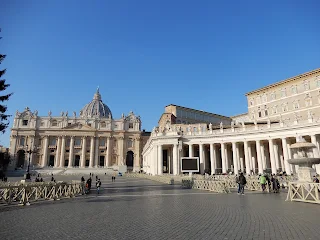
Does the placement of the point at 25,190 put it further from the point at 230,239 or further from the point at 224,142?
the point at 224,142

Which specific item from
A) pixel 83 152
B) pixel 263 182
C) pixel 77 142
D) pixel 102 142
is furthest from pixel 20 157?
pixel 263 182

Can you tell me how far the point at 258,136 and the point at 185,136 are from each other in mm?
14072

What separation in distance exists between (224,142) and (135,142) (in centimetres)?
6325

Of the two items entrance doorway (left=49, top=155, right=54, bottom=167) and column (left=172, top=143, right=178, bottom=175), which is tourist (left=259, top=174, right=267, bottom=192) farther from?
entrance doorway (left=49, top=155, right=54, bottom=167)

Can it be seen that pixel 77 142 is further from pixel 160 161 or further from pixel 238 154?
pixel 238 154

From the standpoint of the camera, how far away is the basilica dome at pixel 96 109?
124600 mm

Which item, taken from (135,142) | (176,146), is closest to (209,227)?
(176,146)

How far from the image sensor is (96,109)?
414 feet

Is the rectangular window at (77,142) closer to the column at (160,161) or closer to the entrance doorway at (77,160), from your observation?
the entrance doorway at (77,160)

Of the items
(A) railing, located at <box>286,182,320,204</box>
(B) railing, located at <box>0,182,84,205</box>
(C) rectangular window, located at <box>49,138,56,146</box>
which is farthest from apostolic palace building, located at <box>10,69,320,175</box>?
(A) railing, located at <box>286,182,320,204</box>

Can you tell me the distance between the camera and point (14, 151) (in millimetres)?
87188

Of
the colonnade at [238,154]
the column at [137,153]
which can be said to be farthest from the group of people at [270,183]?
the column at [137,153]

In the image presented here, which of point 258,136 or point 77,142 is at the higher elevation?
point 77,142

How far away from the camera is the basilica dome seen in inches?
4906
